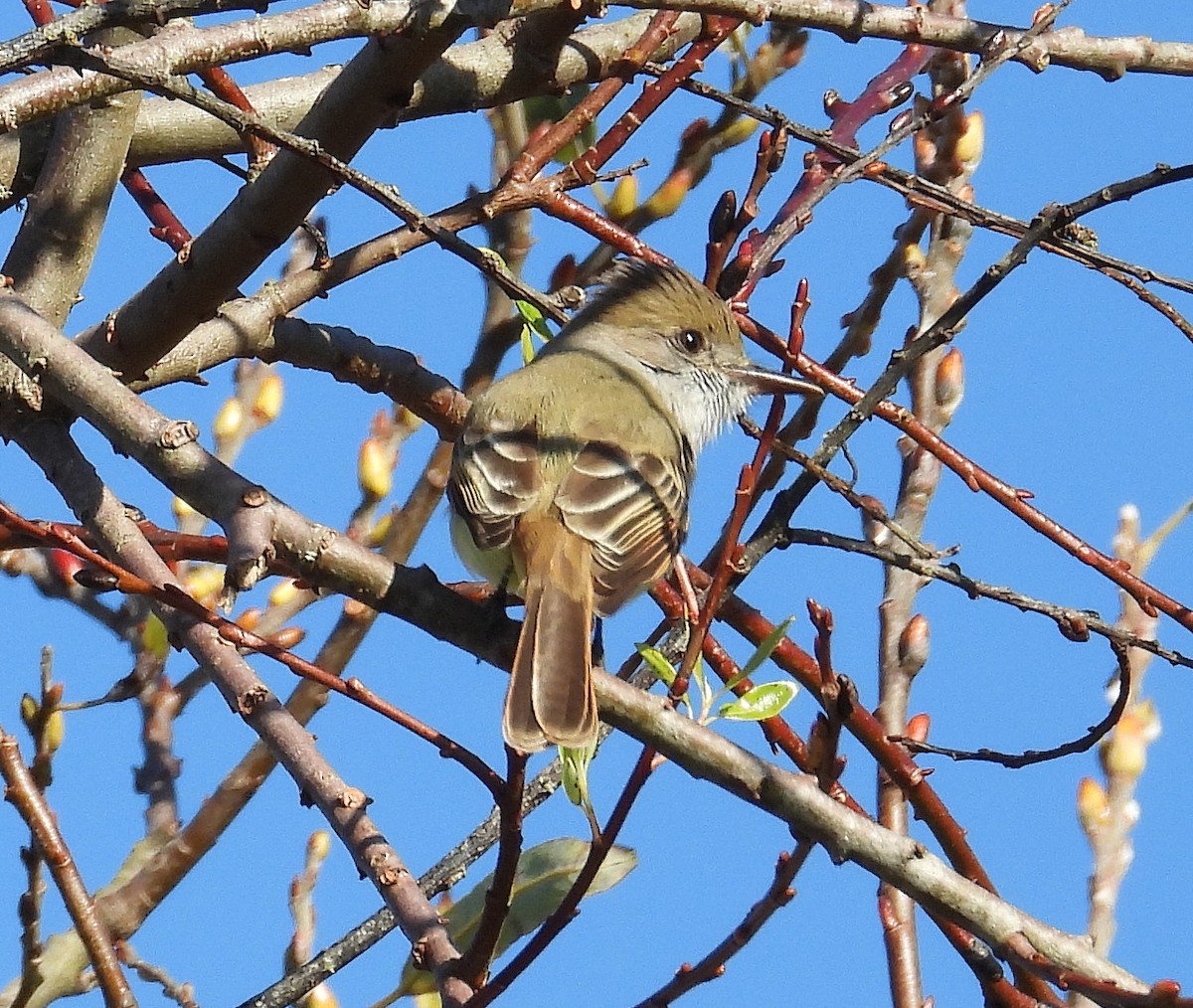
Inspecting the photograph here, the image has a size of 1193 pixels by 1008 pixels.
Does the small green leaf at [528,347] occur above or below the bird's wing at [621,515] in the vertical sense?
above

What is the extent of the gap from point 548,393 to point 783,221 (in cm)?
118

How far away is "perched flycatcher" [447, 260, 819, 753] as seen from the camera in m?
2.74

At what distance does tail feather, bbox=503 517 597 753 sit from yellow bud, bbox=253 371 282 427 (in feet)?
6.75

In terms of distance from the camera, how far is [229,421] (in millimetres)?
5109

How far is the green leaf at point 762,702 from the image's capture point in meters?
2.46

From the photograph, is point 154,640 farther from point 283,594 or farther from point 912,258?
point 912,258

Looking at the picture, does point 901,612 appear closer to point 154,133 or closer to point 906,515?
point 906,515

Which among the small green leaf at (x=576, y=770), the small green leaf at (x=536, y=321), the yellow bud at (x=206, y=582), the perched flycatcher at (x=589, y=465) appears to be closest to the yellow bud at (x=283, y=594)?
the yellow bud at (x=206, y=582)

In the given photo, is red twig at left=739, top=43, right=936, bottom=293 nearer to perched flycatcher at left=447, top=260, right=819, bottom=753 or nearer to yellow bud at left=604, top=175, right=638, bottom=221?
perched flycatcher at left=447, top=260, right=819, bottom=753

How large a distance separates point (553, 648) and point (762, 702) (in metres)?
0.40

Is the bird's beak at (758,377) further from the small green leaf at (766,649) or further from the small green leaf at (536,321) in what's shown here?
the small green leaf at (766,649)

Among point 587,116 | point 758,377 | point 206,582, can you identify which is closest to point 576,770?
point 587,116

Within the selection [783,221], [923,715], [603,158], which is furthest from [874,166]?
[923,715]

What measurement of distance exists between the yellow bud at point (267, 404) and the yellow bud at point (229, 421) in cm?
5
